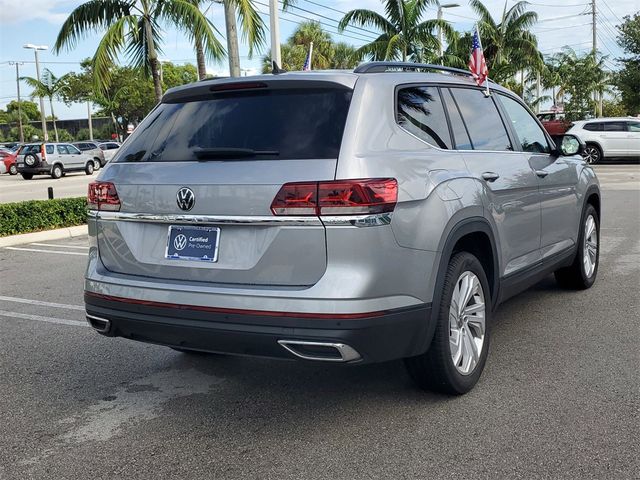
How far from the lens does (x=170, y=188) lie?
365 centimetres

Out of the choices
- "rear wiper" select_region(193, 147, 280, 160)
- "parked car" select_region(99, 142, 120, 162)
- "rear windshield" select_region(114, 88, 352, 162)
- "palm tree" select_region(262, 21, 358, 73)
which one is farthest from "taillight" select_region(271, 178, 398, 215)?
"palm tree" select_region(262, 21, 358, 73)

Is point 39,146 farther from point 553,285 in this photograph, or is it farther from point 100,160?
point 553,285

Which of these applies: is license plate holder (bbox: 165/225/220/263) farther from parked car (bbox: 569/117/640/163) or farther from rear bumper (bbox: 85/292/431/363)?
parked car (bbox: 569/117/640/163)

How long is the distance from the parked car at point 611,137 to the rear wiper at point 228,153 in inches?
977

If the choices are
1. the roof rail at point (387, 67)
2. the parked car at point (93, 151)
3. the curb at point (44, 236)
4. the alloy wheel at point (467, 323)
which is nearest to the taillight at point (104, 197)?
the roof rail at point (387, 67)

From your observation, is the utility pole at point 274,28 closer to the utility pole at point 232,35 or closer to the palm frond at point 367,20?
the utility pole at point 232,35

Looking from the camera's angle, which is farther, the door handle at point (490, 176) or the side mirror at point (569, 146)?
the side mirror at point (569, 146)

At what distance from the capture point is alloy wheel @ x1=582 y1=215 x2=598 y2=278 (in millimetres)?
6507

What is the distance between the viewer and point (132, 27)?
15.7 metres

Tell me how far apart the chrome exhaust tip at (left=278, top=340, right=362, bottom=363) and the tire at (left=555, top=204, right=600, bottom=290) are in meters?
3.65

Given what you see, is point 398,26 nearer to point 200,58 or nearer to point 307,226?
point 200,58

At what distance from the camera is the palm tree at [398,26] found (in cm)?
2730

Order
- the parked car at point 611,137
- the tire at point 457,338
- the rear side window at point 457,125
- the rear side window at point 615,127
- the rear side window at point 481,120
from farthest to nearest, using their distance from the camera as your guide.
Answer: the rear side window at point 615,127, the parked car at point 611,137, the rear side window at point 481,120, the rear side window at point 457,125, the tire at point 457,338

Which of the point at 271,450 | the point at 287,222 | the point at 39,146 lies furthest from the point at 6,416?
the point at 39,146
